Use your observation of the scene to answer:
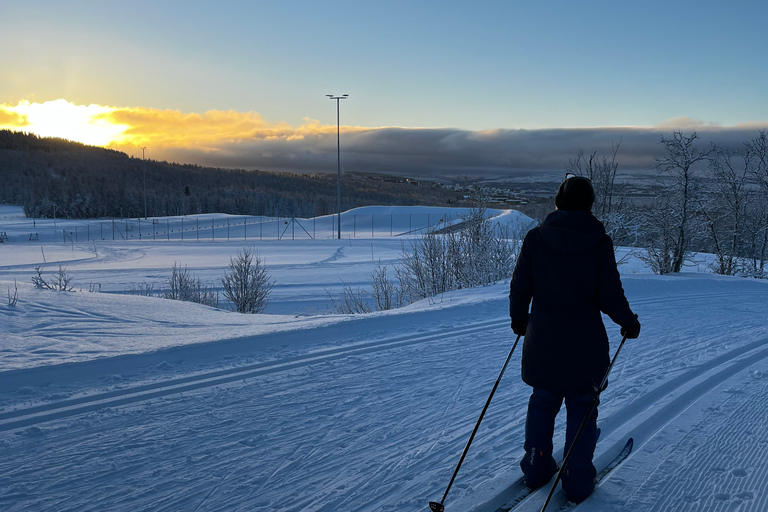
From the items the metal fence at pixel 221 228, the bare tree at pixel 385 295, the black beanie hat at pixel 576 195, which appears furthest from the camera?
the metal fence at pixel 221 228

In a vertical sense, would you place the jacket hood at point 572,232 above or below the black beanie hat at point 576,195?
below

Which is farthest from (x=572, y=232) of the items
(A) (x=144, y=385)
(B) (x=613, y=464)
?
(A) (x=144, y=385)

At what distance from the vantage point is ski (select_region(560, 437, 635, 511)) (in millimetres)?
3256

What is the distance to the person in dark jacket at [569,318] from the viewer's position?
3.08 m

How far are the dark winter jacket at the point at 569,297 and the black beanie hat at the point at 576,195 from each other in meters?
0.07

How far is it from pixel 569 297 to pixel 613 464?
1.47 meters

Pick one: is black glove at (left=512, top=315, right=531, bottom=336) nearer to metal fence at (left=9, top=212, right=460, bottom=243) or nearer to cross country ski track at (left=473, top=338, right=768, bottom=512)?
cross country ski track at (left=473, top=338, right=768, bottom=512)

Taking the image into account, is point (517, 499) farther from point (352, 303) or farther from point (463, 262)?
point (352, 303)

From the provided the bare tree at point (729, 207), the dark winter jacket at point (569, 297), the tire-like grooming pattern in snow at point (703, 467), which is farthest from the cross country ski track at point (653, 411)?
the bare tree at point (729, 207)

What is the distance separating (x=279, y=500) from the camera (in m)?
3.21

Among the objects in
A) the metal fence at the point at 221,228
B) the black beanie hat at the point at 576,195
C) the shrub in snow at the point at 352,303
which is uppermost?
the black beanie hat at the point at 576,195

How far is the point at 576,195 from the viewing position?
3.16 m

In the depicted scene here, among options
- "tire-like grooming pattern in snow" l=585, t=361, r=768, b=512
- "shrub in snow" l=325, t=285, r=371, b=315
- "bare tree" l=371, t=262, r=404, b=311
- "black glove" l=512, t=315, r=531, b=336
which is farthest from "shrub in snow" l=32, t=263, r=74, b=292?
"tire-like grooming pattern in snow" l=585, t=361, r=768, b=512

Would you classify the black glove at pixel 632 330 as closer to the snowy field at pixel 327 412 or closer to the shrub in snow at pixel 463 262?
the snowy field at pixel 327 412
